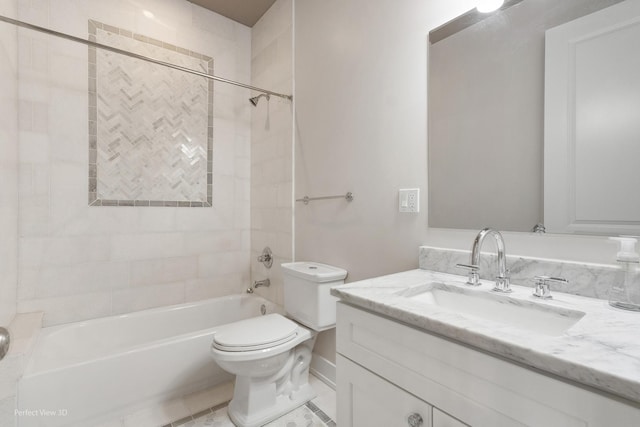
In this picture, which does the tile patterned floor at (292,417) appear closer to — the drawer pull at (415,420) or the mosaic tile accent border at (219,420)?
the mosaic tile accent border at (219,420)

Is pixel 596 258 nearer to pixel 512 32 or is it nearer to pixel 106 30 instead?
pixel 512 32

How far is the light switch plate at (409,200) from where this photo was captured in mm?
1335

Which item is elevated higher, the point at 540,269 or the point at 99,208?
the point at 99,208

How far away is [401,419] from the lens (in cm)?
77

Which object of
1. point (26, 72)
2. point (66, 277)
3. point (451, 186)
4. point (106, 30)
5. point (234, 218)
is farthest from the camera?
point (234, 218)

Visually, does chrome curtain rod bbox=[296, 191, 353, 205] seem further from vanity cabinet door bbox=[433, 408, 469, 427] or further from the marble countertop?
vanity cabinet door bbox=[433, 408, 469, 427]

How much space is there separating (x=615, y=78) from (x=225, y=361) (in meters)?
1.79

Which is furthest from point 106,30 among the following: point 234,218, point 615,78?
point 615,78

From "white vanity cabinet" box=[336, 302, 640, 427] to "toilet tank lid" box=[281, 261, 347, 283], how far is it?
642 millimetres

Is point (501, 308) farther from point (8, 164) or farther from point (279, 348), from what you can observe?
point (8, 164)

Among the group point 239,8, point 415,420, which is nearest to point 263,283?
point 415,420

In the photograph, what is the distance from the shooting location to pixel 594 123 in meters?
0.89

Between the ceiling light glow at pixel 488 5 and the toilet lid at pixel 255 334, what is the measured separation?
169 cm

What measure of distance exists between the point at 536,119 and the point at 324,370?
1745mm
